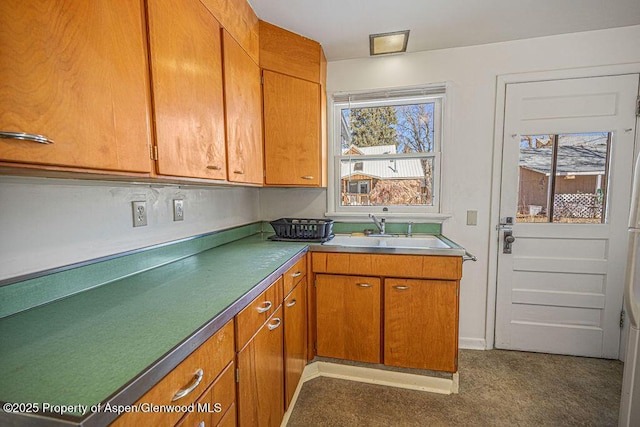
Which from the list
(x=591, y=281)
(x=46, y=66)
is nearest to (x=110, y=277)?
(x=46, y=66)

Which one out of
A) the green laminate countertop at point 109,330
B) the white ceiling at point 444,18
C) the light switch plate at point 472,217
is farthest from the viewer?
the light switch plate at point 472,217

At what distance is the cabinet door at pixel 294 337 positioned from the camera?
1410 mm

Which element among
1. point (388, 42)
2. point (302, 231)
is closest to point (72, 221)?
point (302, 231)

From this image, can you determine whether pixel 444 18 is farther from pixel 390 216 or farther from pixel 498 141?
pixel 390 216

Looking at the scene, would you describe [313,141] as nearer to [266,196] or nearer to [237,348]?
[266,196]

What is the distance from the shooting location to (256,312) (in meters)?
1.05

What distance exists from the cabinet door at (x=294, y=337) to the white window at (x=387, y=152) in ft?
3.01

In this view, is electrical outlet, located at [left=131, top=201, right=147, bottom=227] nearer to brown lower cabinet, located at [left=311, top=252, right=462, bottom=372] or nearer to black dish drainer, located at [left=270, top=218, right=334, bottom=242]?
black dish drainer, located at [left=270, top=218, right=334, bottom=242]

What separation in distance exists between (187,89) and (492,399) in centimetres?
232

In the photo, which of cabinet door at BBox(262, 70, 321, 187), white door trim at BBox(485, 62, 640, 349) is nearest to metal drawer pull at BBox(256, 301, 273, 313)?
cabinet door at BBox(262, 70, 321, 187)

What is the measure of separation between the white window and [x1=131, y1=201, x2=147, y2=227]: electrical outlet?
1.40m

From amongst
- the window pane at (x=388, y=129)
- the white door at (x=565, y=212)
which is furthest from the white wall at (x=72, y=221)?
the white door at (x=565, y=212)

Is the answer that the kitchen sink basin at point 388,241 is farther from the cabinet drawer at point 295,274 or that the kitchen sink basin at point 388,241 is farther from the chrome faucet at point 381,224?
the cabinet drawer at point 295,274

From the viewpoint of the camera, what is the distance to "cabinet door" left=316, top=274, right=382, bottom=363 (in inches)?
68.4
